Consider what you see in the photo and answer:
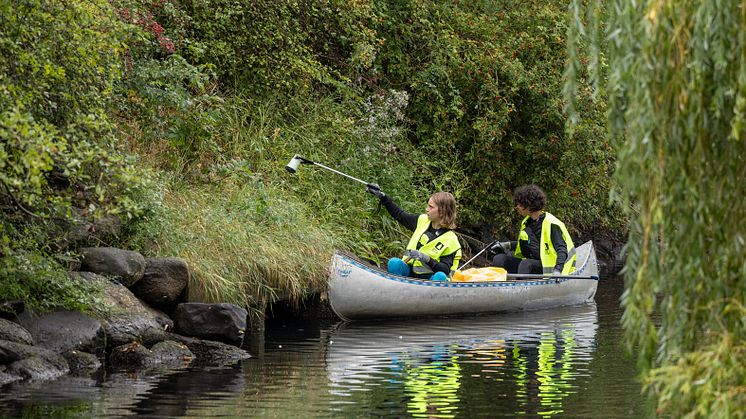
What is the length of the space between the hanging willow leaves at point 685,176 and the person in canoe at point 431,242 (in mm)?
8711

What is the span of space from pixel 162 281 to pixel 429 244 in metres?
3.65

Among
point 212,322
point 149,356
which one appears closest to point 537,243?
point 212,322

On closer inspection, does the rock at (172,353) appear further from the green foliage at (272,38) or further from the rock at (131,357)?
the green foliage at (272,38)

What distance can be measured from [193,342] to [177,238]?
2195 mm

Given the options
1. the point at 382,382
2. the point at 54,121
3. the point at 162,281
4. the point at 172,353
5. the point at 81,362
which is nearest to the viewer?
the point at 382,382

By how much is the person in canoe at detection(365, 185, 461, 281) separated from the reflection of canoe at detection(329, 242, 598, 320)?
0.29 meters

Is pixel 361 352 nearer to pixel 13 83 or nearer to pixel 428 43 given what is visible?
pixel 13 83

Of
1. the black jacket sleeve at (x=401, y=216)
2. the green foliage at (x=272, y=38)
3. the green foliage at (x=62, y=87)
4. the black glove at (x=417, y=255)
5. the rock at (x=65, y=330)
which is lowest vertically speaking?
the rock at (x=65, y=330)

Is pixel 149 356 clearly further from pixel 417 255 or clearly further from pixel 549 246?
pixel 549 246

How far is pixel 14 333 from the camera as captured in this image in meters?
10.7

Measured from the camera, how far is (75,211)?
12.7 meters

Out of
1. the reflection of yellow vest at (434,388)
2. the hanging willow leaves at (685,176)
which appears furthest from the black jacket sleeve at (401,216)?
the hanging willow leaves at (685,176)

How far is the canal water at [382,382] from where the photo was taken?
29.1 feet

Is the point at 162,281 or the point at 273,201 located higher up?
the point at 273,201
